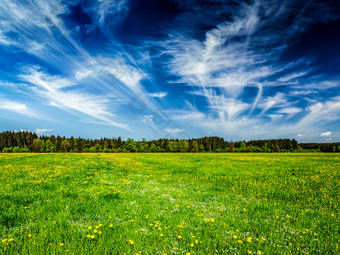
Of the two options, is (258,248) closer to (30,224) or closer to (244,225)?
(244,225)

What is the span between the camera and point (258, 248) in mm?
4566

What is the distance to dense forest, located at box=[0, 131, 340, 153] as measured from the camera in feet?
447

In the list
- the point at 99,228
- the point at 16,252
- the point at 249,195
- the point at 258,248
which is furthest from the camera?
the point at 249,195

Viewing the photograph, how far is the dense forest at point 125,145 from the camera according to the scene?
136 meters

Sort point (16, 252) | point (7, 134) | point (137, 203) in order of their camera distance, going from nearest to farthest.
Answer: point (16, 252), point (137, 203), point (7, 134)

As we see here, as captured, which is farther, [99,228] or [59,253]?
[99,228]

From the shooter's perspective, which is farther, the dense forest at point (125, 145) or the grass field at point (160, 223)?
the dense forest at point (125, 145)

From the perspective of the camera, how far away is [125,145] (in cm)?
13825

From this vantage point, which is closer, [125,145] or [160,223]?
[160,223]

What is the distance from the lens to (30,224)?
18.4ft

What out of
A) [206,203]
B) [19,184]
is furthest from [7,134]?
[206,203]

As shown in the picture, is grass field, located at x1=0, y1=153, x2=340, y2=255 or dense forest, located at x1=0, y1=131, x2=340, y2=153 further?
dense forest, located at x1=0, y1=131, x2=340, y2=153

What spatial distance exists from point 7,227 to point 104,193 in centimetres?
415

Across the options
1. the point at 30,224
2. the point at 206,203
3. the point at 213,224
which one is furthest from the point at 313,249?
the point at 30,224
